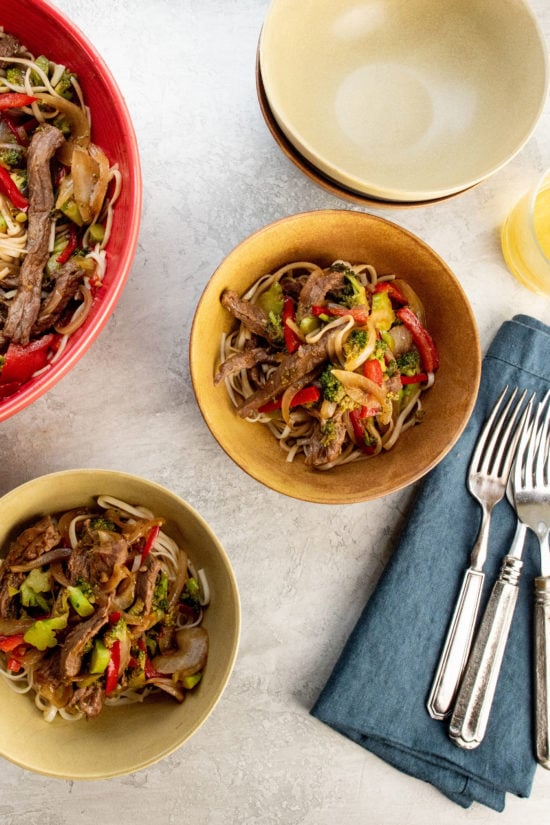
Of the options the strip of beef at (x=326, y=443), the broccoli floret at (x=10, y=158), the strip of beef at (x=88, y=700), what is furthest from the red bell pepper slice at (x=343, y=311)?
the strip of beef at (x=88, y=700)

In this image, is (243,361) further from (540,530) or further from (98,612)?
(540,530)

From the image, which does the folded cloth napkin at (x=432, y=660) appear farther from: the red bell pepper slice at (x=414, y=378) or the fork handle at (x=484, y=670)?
the red bell pepper slice at (x=414, y=378)

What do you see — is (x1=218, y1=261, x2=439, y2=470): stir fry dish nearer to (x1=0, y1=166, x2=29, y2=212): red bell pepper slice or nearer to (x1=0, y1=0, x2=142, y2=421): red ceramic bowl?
(x1=0, y1=0, x2=142, y2=421): red ceramic bowl

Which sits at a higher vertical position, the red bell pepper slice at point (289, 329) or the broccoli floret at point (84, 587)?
the red bell pepper slice at point (289, 329)

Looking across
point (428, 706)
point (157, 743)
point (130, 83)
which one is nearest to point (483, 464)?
point (428, 706)

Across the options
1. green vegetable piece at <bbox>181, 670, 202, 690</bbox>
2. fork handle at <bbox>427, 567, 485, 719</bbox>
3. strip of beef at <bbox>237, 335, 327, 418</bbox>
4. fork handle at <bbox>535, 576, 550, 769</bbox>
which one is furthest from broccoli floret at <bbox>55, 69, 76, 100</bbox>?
fork handle at <bbox>535, 576, 550, 769</bbox>

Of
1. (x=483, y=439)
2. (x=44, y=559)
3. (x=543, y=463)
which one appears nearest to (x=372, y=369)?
(x=483, y=439)

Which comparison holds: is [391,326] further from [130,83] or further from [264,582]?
[130,83]
